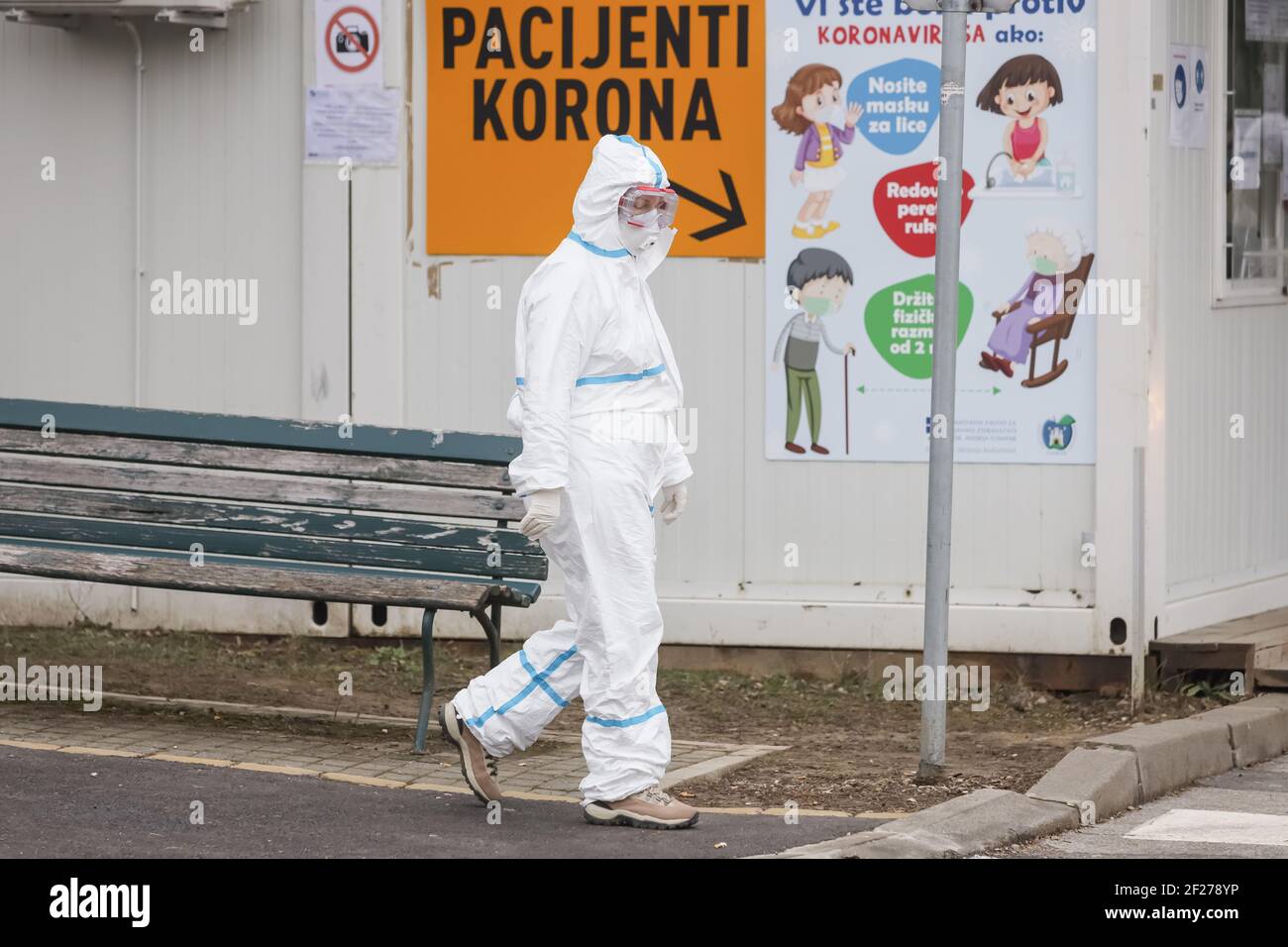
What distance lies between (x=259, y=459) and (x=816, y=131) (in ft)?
8.74

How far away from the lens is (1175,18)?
9.05 metres

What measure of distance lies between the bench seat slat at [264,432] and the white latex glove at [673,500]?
0.93m

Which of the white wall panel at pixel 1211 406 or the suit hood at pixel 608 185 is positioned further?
the white wall panel at pixel 1211 406

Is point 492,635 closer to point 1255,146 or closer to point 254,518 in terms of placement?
point 254,518

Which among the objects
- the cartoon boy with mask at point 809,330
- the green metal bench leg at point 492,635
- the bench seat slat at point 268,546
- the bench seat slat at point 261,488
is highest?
the cartoon boy with mask at point 809,330

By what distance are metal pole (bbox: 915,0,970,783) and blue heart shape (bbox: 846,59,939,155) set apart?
1.91m

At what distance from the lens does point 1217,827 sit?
6.66 metres

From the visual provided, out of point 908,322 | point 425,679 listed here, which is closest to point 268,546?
point 425,679

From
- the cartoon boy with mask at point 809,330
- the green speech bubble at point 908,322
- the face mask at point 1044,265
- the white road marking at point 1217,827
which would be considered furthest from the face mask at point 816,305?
the white road marking at point 1217,827

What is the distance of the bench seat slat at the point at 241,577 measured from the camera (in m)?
7.54

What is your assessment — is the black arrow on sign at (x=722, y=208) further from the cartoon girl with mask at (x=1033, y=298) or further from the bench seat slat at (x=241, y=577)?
the bench seat slat at (x=241, y=577)

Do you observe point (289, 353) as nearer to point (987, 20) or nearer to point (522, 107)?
point (522, 107)
